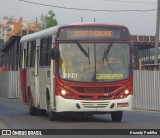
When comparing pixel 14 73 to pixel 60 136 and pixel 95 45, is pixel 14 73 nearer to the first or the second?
pixel 95 45

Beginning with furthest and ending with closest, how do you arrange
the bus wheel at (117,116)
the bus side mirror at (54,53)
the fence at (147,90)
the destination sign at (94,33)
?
the fence at (147,90) < the bus wheel at (117,116) < the destination sign at (94,33) < the bus side mirror at (54,53)

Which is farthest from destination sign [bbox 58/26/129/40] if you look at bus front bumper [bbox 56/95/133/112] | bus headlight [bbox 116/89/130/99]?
bus front bumper [bbox 56/95/133/112]

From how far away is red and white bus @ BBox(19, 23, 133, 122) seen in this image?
694 inches

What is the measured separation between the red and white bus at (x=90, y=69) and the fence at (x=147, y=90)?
41.4 feet

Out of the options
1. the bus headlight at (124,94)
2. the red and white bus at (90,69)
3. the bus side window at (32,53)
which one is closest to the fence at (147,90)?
the bus side window at (32,53)

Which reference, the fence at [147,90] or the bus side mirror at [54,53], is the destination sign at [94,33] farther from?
the fence at [147,90]

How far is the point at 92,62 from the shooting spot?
17906 mm

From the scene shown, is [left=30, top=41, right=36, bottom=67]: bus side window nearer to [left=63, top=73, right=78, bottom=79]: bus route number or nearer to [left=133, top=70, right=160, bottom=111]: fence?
[left=63, top=73, right=78, bottom=79]: bus route number

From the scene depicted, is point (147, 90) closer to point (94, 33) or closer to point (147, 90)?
point (147, 90)

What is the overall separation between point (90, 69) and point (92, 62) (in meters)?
0.24

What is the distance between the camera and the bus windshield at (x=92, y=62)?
17781 mm

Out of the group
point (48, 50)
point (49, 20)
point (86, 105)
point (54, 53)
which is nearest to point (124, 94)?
point (86, 105)

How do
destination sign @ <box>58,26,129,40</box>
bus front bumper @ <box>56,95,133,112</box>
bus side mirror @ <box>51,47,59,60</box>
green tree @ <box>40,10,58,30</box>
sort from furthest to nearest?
green tree @ <box>40,10,58,30</box> → destination sign @ <box>58,26,129,40</box> → bus side mirror @ <box>51,47,59,60</box> → bus front bumper @ <box>56,95,133,112</box>

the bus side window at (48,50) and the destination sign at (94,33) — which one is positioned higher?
the destination sign at (94,33)
